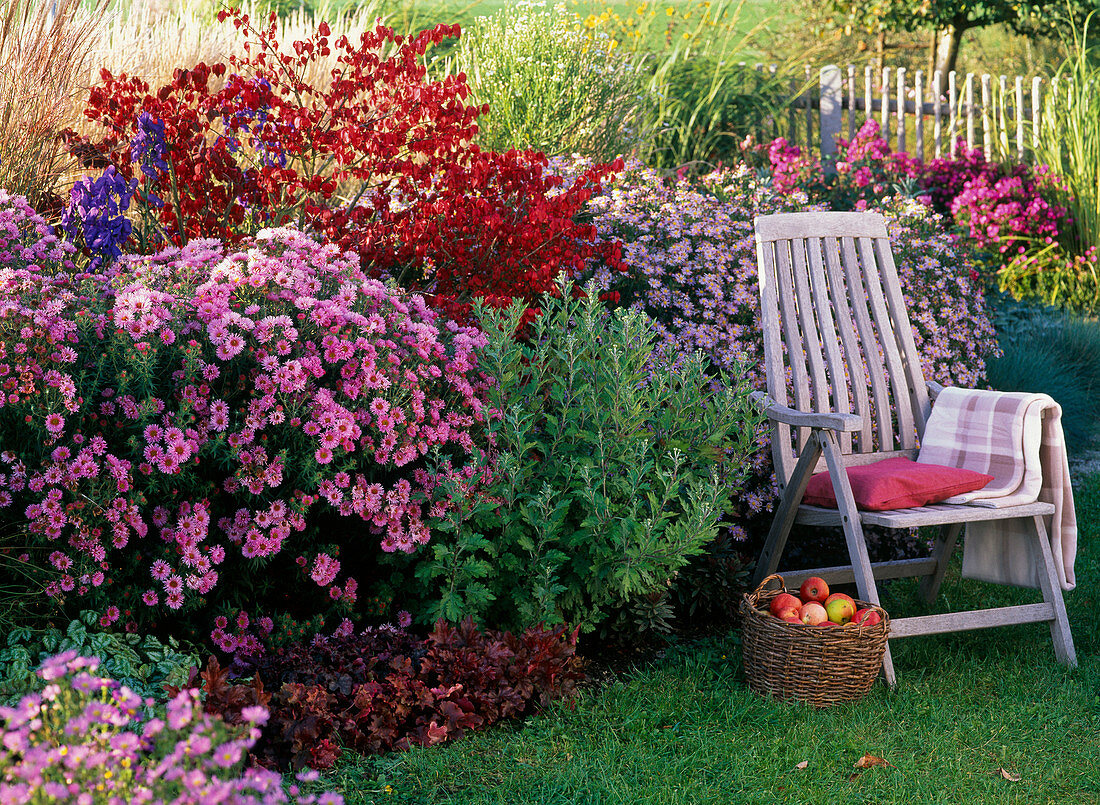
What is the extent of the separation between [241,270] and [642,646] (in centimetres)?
165

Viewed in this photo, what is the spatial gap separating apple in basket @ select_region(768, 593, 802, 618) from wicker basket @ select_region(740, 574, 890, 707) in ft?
0.23

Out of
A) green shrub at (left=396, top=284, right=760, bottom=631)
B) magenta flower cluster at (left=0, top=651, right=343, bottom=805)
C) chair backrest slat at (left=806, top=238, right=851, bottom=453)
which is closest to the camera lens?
magenta flower cluster at (left=0, top=651, right=343, bottom=805)

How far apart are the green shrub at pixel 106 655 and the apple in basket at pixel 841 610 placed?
172 cm

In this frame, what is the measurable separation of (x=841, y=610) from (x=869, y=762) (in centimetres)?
50

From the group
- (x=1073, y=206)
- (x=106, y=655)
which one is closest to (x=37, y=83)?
(x=106, y=655)

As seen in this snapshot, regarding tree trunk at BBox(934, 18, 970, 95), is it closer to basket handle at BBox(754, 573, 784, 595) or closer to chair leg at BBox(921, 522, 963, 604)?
chair leg at BBox(921, 522, 963, 604)

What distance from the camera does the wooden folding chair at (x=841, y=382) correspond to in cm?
315

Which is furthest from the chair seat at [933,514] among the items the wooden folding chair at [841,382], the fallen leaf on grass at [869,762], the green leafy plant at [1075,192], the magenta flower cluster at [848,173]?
the green leafy plant at [1075,192]

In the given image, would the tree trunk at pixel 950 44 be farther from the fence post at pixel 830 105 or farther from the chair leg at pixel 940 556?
the chair leg at pixel 940 556

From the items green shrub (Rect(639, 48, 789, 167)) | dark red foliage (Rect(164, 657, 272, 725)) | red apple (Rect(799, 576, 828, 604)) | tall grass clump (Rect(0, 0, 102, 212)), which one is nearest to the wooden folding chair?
red apple (Rect(799, 576, 828, 604))

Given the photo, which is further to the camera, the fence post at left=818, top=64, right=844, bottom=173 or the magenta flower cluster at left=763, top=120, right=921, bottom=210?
the fence post at left=818, top=64, right=844, bottom=173

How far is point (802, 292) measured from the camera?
3.74m

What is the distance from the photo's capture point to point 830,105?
10438 mm

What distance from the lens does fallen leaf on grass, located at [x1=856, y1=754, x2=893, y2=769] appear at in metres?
2.50
